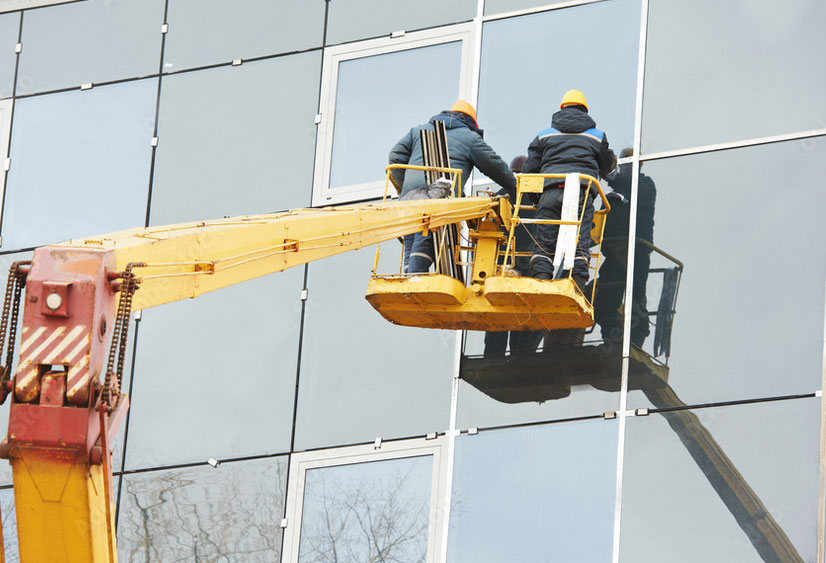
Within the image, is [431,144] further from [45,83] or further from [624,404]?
[45,83]

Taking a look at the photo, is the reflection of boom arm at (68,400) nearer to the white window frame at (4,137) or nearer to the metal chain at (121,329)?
the metal chain at (121,329)

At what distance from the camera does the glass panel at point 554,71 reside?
47.5 feet

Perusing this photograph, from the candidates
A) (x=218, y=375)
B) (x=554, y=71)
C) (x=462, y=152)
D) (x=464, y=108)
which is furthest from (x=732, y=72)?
(x=218, y=375)

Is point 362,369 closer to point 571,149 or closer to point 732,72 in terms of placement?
point 571,149

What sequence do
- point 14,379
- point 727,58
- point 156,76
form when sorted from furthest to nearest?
point 156,76
point 727,58
point 14,379

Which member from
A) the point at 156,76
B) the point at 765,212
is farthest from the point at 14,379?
the point at 156,76

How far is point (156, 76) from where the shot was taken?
16922 mm

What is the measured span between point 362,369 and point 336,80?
3530 mm

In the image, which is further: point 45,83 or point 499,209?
point 45,83

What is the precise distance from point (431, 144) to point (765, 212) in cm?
320

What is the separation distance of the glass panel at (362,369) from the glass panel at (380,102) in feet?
3.60

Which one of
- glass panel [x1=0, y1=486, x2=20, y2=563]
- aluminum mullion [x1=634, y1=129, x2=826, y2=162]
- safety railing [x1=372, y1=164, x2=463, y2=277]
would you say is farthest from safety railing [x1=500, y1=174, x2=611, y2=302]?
glass panel [x1=0, y1=486, x2=20, y2=563]

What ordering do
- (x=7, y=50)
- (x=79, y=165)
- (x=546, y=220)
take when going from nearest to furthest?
(x=546, y=220)
(x=79, y=165)
(x=7, y=50)

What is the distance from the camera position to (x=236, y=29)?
16734 millimetres
